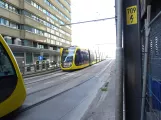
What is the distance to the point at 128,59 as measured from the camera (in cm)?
310

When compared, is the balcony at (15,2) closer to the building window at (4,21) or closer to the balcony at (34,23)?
the balcony at (34,23)

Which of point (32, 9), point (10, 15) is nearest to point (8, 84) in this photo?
point (10, 15)

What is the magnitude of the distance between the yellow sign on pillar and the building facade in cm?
2601

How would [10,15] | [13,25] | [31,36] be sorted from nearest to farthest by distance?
1. [10,15]
2. [13,25]
3. [31,36]

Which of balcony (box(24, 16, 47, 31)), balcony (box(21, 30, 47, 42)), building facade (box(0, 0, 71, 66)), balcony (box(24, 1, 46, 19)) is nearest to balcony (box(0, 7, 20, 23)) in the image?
building facade (box(0, 0, 71, 66))

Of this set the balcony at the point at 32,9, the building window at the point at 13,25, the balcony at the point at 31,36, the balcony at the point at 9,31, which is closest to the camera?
the balcony at the point at 9,31

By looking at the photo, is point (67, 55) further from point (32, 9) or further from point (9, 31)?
point (32, 9)

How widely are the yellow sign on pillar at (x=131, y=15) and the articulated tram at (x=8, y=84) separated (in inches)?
160

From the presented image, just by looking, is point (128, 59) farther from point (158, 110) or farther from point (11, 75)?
point (11, 75)

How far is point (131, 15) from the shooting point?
10.2ft

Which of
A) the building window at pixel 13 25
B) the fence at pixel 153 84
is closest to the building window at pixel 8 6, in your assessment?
the building window at pixel 13 25

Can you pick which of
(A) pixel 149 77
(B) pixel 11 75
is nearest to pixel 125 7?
(A) pixel 149 77

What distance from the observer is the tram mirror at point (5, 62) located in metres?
6.19

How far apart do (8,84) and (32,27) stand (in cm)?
4264
